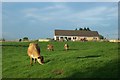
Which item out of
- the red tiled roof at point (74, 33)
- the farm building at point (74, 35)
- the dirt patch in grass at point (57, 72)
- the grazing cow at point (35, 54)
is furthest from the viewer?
the red tiled roof at point (74, 33)

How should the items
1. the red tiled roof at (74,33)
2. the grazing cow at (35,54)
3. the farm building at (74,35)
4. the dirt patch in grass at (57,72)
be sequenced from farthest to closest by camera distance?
the red tiled roof at (74,33) < the farm building at (74,35) < the grazing cow at (35,54) < the dirt patch in grass at (57,72)

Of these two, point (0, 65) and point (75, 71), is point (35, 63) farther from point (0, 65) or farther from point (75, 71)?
point (75, 71)

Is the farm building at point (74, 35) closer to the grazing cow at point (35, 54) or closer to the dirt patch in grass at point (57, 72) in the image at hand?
the grazing cow at point (35, 54)

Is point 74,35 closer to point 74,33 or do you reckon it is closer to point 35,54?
point 74,33

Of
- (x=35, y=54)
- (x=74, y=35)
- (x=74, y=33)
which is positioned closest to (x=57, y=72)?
(x=35, y=54)

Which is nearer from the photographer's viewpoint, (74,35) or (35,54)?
(35,54)

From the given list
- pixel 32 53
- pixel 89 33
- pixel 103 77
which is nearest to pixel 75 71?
pixel 103 77

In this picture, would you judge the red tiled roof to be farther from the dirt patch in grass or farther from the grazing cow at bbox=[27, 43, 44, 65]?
the dirt patch in grass

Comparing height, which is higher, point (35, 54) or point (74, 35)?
point (74, 35)

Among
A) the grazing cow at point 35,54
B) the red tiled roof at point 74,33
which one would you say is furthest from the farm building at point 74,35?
the grazing cow at point 35,54

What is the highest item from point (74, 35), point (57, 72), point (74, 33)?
point (74, 33)

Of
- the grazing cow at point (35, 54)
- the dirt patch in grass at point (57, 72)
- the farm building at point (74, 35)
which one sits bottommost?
the dirt patch in grass at point (57, 72)

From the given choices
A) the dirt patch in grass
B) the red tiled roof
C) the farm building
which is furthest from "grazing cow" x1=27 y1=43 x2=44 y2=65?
the red tiled roof

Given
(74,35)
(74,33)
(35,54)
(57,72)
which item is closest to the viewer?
(57,72)
